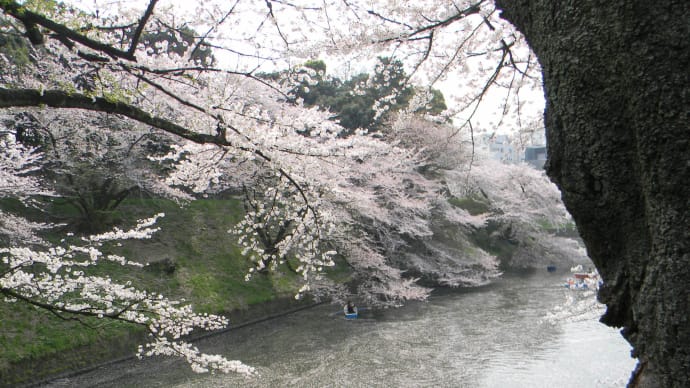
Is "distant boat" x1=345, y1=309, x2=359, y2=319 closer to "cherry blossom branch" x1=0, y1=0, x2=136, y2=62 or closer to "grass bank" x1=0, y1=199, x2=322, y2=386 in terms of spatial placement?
"grass bank" x1=0, y1=199, x2=322, y2=386

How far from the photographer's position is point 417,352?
898 centimetres

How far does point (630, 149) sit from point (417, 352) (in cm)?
859

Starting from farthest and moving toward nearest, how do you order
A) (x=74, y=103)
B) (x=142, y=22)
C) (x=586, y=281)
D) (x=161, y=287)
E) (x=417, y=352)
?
1. (x=161, y=287)
2. (x=417, y=352)
3. (x=586, y=281)
4. (x=74, y=103)
5. (x=142, y=22)

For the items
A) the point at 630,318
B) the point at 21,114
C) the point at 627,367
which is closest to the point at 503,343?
the point at 627,367

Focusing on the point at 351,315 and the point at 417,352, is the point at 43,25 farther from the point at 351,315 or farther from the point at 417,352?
the point at 351,315

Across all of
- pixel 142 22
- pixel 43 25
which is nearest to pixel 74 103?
pixel 43 25

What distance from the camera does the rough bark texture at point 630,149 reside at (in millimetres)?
918

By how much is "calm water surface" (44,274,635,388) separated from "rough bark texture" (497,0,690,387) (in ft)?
22.0

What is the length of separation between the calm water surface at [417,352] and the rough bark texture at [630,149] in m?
6.71

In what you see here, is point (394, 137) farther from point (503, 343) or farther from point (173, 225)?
point (503, 343)

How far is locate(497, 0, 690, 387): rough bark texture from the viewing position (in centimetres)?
92

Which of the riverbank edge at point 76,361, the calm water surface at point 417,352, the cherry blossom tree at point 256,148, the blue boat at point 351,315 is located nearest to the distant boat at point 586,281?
the calm water surface at point 417,352

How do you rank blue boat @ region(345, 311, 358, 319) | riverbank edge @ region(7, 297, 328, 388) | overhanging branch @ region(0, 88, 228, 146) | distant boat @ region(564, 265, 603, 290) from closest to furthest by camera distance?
1. overhanging branch @ region(0, 88, 228, 146)
2. riverbank edge @ region(7, 297, 328, 388)
3. distant boat @ region(564, 265, 603, 290)
4. blue boat @ region(345, 311, 358, 319)

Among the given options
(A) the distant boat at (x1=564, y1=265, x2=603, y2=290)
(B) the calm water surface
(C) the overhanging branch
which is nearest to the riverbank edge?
(B) the calm water surface
